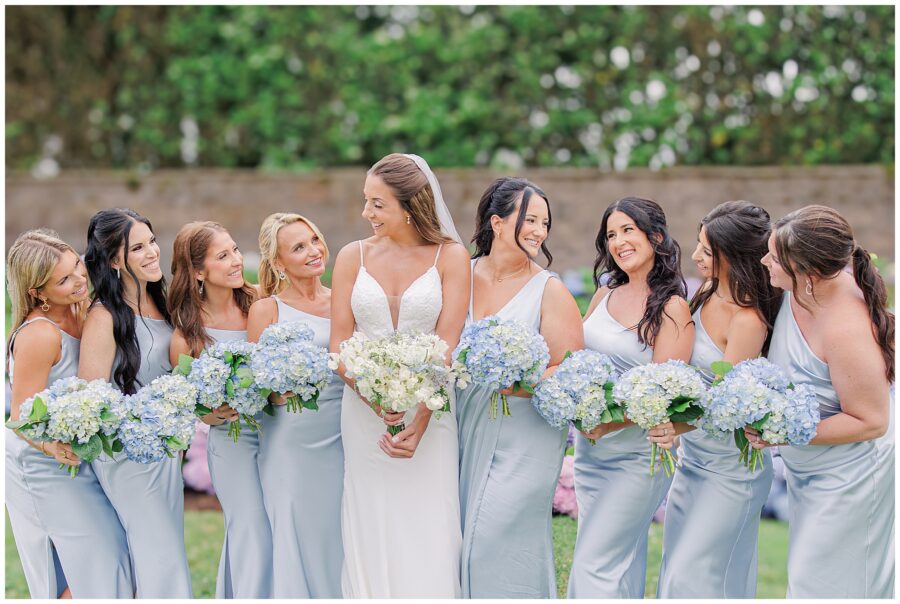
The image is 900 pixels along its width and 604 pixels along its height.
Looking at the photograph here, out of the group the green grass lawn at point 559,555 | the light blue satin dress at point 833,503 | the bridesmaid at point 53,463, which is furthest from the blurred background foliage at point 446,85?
the bridesmaid at point 53,463

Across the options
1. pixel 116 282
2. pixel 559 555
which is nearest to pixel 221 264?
pixel 116 282

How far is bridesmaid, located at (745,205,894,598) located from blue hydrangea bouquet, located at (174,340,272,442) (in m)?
2.49

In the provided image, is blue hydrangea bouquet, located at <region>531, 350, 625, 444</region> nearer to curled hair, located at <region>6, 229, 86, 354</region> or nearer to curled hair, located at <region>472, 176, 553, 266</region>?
curled hair, located at <region>472, 176, 553, 266</region>

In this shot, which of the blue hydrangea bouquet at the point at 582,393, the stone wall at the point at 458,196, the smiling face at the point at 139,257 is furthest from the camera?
the stone wall at the point at 458,196

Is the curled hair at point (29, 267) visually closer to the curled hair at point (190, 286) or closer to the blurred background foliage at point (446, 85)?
the curled hair at point (190, 286)

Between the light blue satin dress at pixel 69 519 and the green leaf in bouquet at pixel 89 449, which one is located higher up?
the green leaf in bouquet at pixel 89 449

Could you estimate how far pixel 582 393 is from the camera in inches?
171

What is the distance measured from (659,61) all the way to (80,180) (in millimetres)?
7114

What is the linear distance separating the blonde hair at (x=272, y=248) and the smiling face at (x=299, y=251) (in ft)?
0.09

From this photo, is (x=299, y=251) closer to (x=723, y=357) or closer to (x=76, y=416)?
(x=76, y=416)

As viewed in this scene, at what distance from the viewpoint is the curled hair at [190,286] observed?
4871 millimetres

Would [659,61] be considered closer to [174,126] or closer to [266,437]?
[174,126]

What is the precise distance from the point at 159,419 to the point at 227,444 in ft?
2.06

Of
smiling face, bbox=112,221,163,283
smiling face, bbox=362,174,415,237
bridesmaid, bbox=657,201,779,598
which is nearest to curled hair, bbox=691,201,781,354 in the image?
bridesmaid, bbox=657,201,779,598
